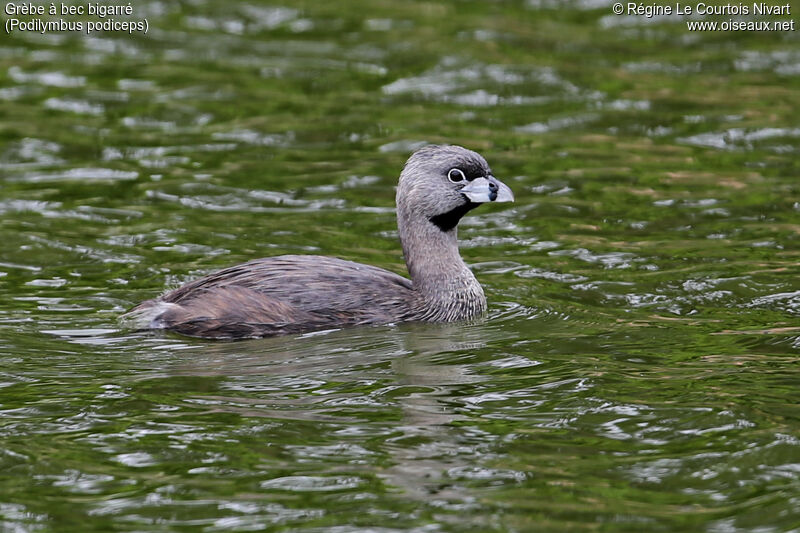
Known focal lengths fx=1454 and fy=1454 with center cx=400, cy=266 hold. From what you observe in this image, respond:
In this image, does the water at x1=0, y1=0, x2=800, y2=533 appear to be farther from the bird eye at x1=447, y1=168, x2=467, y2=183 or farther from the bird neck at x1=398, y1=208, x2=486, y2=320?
the bird eye at x1=447, y1=168, x2=467, y2=183

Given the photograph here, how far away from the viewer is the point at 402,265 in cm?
1240

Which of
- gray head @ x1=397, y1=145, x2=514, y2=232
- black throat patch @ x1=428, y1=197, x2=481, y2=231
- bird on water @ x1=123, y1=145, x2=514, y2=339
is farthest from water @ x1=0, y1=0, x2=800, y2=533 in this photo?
gray head @ x1=397, y1=145, x2=514, y2=232

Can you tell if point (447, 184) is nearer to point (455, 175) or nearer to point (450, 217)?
A: point (455, 175)

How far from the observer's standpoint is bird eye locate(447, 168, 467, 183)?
10.9 meters

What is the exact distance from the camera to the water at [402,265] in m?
7.59

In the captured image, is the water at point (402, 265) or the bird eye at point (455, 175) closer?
the water at point (402, 265)

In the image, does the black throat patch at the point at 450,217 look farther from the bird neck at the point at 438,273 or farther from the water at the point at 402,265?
the water at the point at 402,265

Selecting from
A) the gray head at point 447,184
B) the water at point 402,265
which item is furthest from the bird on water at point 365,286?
the water at point 402,265

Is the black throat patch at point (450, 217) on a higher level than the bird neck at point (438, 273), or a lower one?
higher

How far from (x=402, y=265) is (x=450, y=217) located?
137 centimetres

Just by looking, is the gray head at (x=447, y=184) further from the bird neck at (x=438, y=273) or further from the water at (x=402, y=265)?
the water at (x=402, y=265)

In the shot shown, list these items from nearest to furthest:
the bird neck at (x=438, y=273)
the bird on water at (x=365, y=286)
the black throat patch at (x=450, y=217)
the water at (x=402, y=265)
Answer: the water at (x=402, y=265), the bird on water at (x=365, y=286), the bird neck at (x=438, y=273), the black throat patch at (x=450, y=217)

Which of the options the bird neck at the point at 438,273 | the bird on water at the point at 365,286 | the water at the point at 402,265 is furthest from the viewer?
the bird neck at the point at 438,273

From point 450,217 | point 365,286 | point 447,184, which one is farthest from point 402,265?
point 365,286
